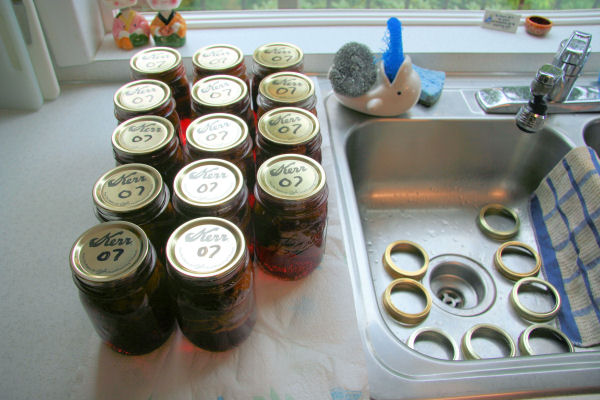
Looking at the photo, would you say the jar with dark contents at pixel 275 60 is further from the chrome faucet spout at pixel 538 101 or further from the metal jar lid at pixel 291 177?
the chrome faucet spout at pixel 538 101

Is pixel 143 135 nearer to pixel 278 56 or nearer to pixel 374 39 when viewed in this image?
pixel 278 56

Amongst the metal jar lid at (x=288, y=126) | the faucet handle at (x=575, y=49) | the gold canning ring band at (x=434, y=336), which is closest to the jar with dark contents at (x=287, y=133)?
the metal jar lid at (x=288, y=126)

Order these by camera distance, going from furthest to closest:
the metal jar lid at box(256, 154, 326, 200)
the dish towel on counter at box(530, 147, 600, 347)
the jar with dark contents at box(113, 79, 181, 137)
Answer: the dish towel on counter at box(530, 147, 600, 347) < the jar with dark contents at box(113, 79, 181, 137) < the metal jar lid at box(256, 154, 326, 200)

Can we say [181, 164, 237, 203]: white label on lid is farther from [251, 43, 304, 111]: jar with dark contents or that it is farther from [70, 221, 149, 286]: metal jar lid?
[251, 43, 304, 111]: jar with dark contents

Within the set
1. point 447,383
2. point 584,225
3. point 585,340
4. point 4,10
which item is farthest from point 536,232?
point 4,10

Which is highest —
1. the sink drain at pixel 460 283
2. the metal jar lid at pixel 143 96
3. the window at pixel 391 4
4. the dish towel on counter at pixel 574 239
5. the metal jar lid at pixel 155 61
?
the metal jar lid at pixel 155 61

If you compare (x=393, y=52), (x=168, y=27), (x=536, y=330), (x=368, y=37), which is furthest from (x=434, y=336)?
(x=168, y=27)

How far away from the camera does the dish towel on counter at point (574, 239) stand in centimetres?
77

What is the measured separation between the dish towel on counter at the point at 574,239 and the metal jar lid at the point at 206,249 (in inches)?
25.1

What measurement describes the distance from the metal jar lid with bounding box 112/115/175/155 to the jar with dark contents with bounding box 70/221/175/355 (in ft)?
0.45

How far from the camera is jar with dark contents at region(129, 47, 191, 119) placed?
0.74m

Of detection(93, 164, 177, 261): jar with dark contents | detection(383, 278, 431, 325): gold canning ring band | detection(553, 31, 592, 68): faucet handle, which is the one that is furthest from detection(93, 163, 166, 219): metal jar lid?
detection(553, 31, 592, 68): faucet handle

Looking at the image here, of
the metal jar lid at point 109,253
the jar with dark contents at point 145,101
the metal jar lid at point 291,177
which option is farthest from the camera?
the jar with dark contents at point 145,101

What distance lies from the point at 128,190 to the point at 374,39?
82 cm
